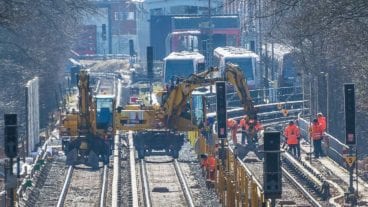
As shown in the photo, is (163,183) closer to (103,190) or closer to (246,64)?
(103,190)

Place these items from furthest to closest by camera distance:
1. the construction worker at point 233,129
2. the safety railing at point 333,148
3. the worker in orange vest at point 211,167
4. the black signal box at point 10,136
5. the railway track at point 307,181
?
the construction worker at point 233,129 < the safety railing at point 333,148 < the worker in orange vest at point 211,167 < the railway track at point 307,181 < the black signal box at point 10,136

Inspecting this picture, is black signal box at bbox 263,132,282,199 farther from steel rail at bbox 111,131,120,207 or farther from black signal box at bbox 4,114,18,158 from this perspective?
steel rail at bbox 111,131,120,207

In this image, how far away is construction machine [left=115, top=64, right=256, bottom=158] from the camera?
40531 mm

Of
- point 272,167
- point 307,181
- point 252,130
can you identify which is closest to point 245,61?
point 252,130

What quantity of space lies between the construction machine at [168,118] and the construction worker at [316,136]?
2.38 m

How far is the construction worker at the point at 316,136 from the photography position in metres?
38.8

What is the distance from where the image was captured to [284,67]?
216 ft

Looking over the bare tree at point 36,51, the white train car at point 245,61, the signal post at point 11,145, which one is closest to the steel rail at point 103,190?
the bare tree at point 36,51

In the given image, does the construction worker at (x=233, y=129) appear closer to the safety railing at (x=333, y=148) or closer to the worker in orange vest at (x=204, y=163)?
the safety railing at (x=333, y=148)

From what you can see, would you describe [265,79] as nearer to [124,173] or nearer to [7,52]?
[7,52]

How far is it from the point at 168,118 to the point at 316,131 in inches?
198

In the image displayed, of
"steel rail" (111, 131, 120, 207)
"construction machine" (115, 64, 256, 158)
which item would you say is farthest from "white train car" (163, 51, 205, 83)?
"construction machine" (115, 64, 256, 158)

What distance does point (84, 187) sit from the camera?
1435 inches

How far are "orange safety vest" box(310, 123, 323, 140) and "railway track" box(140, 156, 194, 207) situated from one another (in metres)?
3.92
